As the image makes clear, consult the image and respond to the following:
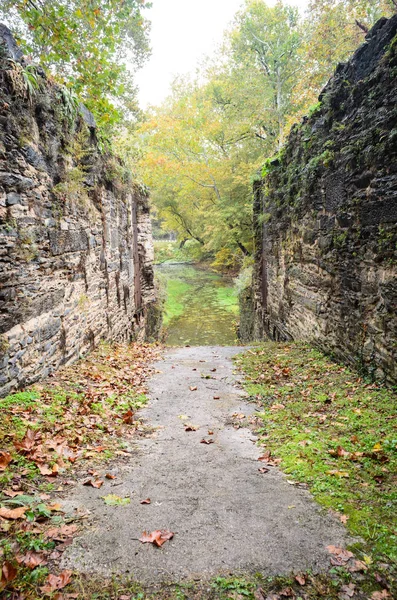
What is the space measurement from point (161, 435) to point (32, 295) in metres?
2.33

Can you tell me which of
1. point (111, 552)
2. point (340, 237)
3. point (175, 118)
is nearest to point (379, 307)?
point (340, 237)

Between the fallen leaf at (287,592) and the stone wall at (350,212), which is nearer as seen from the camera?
the fallen leaf at (287,592)

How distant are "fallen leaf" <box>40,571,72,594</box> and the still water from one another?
1342 cm

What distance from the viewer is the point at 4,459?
2.73 metres

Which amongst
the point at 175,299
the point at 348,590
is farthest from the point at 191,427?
the point at 175,299

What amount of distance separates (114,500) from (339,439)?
7.17 feet

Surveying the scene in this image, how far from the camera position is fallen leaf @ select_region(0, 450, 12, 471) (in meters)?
2.68

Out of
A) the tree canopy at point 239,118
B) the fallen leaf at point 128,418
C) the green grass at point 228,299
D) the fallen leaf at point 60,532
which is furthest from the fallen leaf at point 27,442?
the green grass at point 228,299

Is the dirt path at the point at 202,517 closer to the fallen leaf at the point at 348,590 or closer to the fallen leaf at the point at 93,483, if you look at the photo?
the fallen leaf at the point at 93,483

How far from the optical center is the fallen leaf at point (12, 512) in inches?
86.0

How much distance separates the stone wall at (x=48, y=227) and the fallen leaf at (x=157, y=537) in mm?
2340

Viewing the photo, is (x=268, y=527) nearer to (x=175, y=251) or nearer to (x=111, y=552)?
(x=111, y=552)

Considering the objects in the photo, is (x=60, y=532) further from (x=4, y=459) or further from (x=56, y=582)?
(x=4, y=459)

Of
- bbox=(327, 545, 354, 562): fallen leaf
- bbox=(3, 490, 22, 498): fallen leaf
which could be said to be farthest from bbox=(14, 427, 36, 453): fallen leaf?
bbox=(327, 545, 354, 562): fallen leaf
